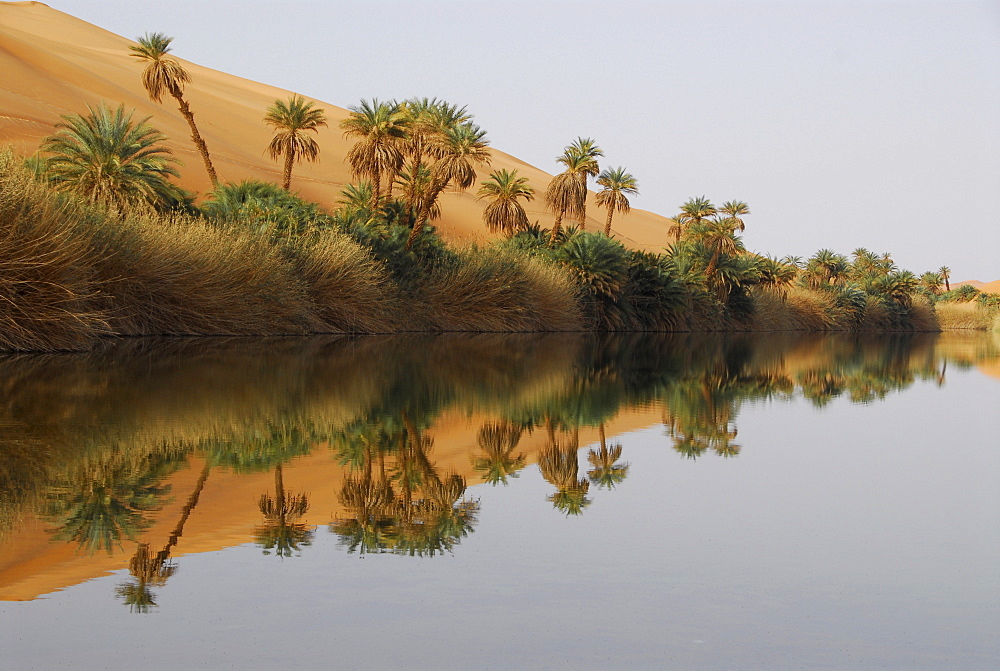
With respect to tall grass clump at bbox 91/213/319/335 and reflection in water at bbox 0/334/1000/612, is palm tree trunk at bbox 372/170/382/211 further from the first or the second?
reflection in water at bbox 0/334/1000/612

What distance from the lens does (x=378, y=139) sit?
44125 millimetres

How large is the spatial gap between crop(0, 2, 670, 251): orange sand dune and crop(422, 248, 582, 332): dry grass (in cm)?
867

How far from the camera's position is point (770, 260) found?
66.9 metres

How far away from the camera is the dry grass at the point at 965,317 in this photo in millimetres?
99562

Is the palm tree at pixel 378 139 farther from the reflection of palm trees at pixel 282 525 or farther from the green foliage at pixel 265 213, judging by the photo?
the reflection of palm trees at pixel 282 525

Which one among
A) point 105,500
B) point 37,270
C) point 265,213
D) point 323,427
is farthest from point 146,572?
point 265,213

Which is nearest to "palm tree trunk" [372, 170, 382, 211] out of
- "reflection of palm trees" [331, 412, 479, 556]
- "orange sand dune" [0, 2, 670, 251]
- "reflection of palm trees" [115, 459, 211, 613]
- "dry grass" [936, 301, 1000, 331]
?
"orange sand dune" [0, 2, 670, 251]

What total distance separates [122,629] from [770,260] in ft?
216

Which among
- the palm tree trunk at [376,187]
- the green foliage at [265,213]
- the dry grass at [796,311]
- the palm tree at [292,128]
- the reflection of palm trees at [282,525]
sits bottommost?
the dry grass at [796,311]

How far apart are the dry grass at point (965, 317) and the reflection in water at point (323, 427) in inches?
3356

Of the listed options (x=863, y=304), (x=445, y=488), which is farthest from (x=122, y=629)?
(x=863, y=304)

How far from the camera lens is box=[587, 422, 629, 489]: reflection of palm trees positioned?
23.8 ft

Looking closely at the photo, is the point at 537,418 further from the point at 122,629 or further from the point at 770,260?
the point at 770,260

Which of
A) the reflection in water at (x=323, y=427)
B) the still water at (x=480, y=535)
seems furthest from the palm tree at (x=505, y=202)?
the still water at (x=480, y=535)
